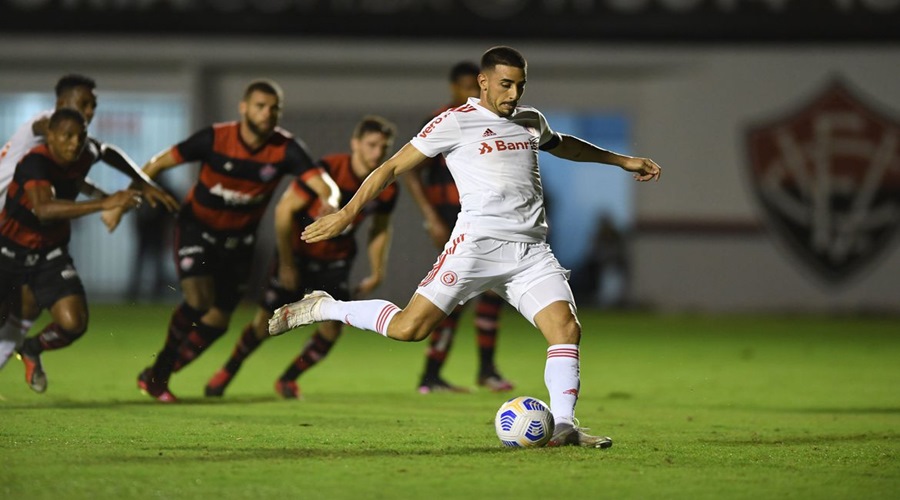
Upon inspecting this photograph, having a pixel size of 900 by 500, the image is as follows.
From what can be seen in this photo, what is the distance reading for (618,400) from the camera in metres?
9.93

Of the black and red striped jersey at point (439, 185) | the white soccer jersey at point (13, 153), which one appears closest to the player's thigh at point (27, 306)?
the white soccer jersey at point (13, 153)

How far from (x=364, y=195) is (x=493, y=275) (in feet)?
2.59

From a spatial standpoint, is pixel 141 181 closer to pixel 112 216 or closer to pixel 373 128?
pixel 112 216

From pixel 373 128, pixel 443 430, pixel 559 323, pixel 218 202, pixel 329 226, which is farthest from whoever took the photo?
pixel 373 128

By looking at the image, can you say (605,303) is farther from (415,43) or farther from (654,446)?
(654,446)

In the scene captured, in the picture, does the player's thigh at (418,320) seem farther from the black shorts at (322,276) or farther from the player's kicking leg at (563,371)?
the black shorts at (322,276)

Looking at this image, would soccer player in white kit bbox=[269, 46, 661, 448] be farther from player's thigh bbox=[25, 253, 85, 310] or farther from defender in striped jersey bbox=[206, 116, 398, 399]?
player's thigh bbox=[25, 253, 85, 310]

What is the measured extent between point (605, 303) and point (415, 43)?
5.13 m

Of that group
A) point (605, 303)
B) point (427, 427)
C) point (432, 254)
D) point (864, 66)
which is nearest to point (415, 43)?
point (432, 254)

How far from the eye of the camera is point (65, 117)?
341 inches

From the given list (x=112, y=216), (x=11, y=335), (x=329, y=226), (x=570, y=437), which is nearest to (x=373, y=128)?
(x=112, y=216)

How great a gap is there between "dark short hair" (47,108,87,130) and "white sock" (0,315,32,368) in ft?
4.78

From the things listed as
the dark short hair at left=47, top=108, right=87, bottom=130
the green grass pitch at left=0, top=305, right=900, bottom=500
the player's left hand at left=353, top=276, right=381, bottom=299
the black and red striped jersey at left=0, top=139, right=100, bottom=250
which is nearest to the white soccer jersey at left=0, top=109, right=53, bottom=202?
the black and red striped jersey at left=0, top=139, right=100, bottom=250

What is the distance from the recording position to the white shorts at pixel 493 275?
7.14 m
